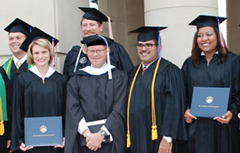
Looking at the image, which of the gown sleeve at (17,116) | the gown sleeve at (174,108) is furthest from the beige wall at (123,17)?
the gown sleeve at (174,108)

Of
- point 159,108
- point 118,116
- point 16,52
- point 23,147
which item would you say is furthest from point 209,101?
point 16,52

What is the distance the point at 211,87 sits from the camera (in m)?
3.60

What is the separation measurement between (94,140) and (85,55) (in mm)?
1592

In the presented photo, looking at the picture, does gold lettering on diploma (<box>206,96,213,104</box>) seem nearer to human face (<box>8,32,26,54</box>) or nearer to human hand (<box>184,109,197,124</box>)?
human hand (<box>184,109,197,124</box>)

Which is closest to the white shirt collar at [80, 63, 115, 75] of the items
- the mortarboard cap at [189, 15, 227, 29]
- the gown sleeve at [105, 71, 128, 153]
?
the gown sleeve at [105, 71, 128, 153]

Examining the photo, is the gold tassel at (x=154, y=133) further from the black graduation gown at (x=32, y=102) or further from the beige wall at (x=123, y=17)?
the beige wall at (x=123, y=17)

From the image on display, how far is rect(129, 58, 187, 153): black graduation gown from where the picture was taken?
3.66m

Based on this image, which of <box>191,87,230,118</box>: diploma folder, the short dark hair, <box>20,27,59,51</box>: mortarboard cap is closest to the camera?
<box>191,87,230,118</box>: diploma folder

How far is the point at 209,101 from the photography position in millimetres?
3562

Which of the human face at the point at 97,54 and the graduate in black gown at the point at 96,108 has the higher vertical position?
the human face at the point at 97,54

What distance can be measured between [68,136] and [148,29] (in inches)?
65.8

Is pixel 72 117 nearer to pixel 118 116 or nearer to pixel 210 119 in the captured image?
pixel 118 116

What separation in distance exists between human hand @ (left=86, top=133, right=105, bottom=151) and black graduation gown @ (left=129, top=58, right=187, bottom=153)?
→ 1.47 ft

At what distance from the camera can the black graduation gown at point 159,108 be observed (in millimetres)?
3664
